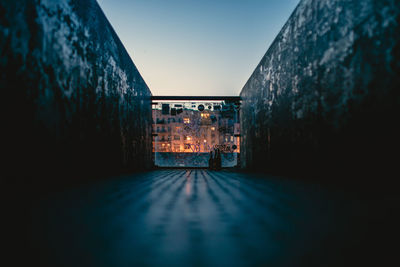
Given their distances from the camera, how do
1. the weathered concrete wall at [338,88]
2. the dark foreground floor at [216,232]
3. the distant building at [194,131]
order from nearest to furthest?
the dark foreground floor at [216,232] → the weathered concrete wall at [338,88] → the distant building at [194,131]

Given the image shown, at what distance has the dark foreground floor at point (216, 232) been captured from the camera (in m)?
0.82

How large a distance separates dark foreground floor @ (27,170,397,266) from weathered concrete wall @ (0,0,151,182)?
0.90m

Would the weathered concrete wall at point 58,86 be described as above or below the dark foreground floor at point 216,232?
above

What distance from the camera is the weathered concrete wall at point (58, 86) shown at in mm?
1790

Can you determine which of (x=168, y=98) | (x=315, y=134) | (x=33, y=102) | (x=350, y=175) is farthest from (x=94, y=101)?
(x=168, y=98)

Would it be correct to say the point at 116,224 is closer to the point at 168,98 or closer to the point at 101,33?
the point at 101,33

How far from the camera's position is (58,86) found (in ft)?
7.97

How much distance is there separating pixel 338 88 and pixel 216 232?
248cm

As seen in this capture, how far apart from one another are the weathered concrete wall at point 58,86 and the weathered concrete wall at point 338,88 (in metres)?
3.73

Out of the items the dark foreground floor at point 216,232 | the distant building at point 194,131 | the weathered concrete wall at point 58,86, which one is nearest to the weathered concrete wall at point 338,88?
the dark foreground floor at point 216,232

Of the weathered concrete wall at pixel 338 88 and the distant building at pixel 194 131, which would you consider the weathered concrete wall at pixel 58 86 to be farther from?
the distant building at pixel 194 131

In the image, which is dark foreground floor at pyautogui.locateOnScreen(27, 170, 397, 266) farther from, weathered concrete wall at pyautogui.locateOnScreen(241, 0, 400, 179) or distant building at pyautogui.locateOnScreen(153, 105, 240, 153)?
distant building at pyautogui.locateOnScreen(153, 105, 240, 153)

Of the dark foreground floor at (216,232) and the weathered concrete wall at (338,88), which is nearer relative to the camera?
the dark foreground floor at (216,232)

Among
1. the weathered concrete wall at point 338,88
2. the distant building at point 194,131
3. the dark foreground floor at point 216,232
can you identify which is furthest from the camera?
the distant building at point 194,131
